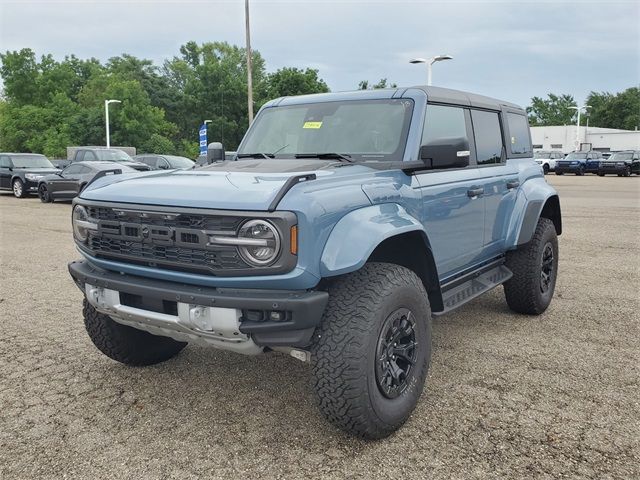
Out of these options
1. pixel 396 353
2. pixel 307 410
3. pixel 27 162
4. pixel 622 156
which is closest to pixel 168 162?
pixel 27 162

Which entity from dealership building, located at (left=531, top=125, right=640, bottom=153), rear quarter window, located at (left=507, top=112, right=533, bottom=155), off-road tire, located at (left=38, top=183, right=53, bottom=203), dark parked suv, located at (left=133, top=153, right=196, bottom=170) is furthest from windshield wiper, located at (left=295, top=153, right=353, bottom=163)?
dealership building, located at (left=531, top=125, right=640, bottom=153)

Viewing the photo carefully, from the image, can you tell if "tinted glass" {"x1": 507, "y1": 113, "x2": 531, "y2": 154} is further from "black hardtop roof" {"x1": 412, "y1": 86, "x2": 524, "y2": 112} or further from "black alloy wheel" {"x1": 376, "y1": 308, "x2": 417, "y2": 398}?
"black alloy wheel" {"x1": 376, "y1": 308, "x2": 417, "y2": 398}

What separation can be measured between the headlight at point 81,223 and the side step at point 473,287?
7.19ft

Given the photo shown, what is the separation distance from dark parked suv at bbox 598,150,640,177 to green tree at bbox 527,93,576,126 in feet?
238

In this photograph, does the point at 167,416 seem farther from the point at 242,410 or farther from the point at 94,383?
the point at 94,383

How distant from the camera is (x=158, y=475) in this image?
276 cm

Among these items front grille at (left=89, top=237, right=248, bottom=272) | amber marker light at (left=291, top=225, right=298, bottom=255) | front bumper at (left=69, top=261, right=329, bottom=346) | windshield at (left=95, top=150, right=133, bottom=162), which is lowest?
front bumper at (left=69, top=261, right=329, bottom=346)

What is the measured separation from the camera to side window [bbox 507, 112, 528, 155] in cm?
538

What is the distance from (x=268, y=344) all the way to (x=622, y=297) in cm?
477

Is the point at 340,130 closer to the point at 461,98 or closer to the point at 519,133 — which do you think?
the point at 461,98

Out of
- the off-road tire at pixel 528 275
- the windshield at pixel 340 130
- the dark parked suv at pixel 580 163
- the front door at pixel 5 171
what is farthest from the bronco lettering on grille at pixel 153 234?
the dark parked suv at pixel 580 163

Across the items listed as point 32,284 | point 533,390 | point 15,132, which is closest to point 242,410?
point 533,390

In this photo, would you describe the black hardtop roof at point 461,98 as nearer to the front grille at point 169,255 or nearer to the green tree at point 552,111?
the front grille at point 169,255

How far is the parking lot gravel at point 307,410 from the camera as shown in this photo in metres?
2.84
